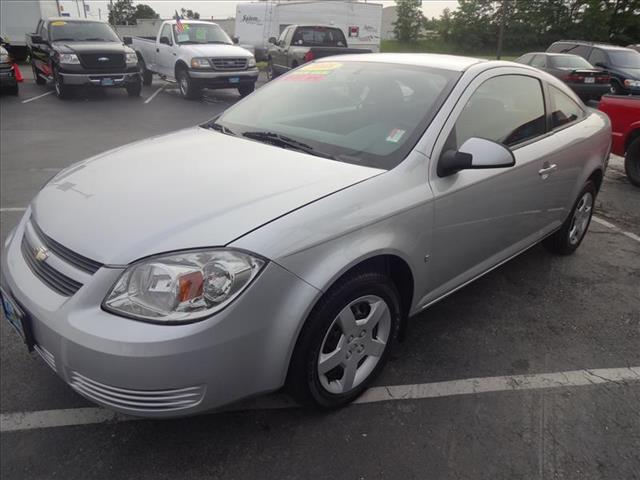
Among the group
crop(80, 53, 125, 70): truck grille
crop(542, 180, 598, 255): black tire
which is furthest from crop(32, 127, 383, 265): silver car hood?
crop(80, 53, 125, 70): truck grille

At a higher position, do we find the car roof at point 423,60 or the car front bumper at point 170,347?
the car roof at point 423,60

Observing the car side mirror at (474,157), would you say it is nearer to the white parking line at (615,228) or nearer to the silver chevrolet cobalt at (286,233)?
the silver chevrolet cobalt at (286,233)

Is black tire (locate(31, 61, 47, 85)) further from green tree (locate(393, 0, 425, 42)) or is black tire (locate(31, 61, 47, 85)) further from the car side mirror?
green tree (locate(393, 0, 425, 42))

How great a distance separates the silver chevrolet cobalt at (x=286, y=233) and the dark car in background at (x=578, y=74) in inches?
440

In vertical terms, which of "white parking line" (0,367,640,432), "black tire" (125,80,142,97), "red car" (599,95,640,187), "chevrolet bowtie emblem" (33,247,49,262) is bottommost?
"black tire" (125,80,142,97)

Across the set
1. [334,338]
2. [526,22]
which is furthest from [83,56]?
[526,22]

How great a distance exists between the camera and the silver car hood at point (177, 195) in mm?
1946

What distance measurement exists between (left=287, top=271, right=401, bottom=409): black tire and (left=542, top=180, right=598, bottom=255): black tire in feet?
7.39

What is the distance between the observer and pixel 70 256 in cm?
203

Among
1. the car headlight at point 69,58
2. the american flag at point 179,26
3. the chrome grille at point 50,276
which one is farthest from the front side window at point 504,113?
the american flag at point 179,26

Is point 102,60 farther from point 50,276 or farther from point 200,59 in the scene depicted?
point 50,276

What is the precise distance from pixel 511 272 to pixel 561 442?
6.10ft

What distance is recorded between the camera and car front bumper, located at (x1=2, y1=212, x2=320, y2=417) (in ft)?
5.84

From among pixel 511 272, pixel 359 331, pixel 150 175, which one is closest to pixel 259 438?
pixel 359 331
